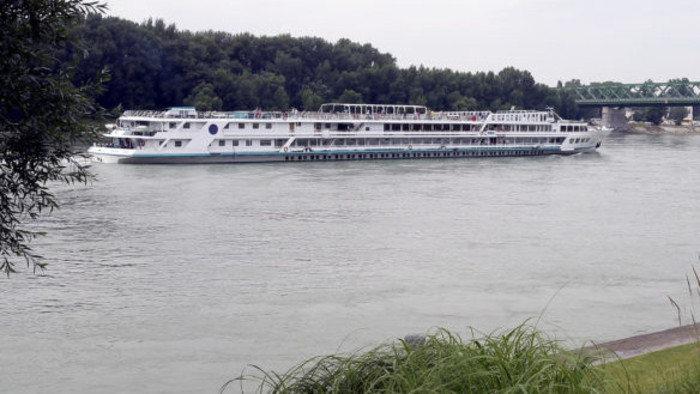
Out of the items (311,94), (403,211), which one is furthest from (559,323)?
(311,94)

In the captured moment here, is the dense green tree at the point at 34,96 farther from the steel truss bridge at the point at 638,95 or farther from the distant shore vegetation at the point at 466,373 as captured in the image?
the steel truss bridge at the point at 638,95

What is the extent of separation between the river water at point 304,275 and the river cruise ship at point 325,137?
1187cm

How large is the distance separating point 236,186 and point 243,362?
24.3 metres

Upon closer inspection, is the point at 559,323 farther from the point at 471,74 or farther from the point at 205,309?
the point at 471,74

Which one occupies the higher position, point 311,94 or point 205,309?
point 311,94

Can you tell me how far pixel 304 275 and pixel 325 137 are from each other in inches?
1378

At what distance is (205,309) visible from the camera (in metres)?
15.2

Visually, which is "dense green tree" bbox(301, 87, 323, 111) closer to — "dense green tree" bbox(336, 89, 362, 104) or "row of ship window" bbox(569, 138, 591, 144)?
"dense green tree" bbox(336, 89, 362, 104)

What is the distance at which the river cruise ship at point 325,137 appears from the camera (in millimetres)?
46938

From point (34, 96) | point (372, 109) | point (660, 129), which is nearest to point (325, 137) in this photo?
point (372, 109)

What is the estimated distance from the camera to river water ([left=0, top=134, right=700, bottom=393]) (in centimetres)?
1298

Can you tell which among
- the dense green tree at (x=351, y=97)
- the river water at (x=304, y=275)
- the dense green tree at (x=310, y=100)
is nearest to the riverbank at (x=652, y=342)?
the river water at (x=304, y=275)

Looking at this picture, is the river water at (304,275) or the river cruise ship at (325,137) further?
the river cruise ship at (325,137)

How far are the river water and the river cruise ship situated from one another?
39.0 feet
